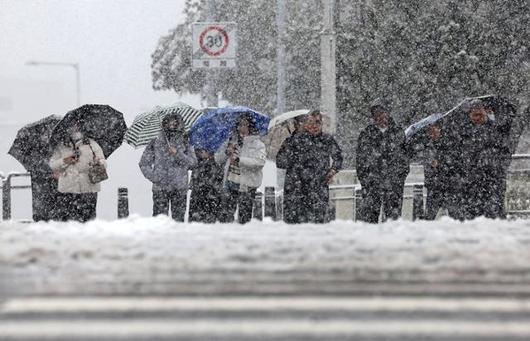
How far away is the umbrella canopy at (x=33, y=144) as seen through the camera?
12.9 meters

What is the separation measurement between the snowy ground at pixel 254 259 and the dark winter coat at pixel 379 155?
A: 18.0 ft

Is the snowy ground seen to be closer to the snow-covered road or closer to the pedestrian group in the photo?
the snow-covered road

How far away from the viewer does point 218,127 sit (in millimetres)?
12797

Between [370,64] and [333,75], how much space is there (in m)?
10.2

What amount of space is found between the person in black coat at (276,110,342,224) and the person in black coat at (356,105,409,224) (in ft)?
2.20

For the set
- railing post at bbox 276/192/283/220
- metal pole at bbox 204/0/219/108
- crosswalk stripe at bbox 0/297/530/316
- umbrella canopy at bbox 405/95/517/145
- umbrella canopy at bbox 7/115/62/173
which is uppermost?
metal pole at bbox 204/0/219/108

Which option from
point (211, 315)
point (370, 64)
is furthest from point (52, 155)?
point (370, 64)

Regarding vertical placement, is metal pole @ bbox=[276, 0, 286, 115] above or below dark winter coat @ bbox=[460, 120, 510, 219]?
above

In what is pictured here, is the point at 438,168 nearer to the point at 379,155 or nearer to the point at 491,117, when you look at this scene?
the point at 379,155

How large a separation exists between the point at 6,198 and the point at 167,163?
4091mm

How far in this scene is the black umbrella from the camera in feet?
38.4

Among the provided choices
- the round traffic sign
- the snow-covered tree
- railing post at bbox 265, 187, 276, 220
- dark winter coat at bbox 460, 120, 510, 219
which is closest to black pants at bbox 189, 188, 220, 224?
railing post at bbox 265, 187, 276, 220

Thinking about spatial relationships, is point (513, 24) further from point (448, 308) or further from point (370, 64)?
point (448, 308)

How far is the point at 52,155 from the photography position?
11750 mm
